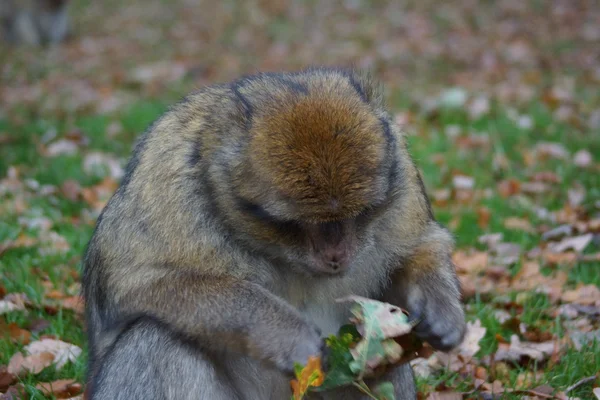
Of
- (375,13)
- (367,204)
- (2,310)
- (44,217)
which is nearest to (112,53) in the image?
(375,13)

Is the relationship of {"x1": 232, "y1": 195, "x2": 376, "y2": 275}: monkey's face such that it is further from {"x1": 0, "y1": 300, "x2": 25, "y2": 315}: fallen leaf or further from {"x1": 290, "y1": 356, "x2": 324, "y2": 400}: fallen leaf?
{"x1": 0, "y1": 300, "x2": 25, "y2": 315}: fallen leaf

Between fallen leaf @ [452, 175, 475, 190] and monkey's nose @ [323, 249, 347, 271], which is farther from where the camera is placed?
fallen leaf @ [452, 175, 475, 190]

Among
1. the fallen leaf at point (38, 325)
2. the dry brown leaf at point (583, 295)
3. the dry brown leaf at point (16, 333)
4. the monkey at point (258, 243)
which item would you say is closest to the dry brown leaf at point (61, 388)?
the monkey at point (258, 243)

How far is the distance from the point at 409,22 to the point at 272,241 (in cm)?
1334

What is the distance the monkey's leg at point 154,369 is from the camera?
3.13m

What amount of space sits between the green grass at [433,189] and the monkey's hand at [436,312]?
0.78 meters

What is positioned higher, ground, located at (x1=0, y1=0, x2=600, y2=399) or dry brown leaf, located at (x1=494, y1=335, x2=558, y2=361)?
dry brown leaf, located at (x1=494, y1=335, x2=558, y2=361)

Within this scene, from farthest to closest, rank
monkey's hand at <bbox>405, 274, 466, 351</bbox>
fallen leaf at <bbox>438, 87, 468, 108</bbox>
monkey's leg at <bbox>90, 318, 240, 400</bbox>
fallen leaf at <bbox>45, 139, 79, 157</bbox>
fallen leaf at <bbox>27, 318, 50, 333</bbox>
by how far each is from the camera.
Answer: fallen leaf at <bbox>438, 87, 468, 108</bbox>
fallen leaf at <bbox>45, 139, 79, 157</bbox>
fallen leaf at <bbox>27, 318, 50, 333</bbox>
monkey's hand at <bbox>405, 274, 466, 351</bbox>
monkey's leg at <bbox>90, 318, 240, 400</bbox>

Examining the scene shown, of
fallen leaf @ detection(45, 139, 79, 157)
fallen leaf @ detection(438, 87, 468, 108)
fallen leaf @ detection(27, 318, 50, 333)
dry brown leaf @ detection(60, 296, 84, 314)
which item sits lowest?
fallen leaf @ detection(45, 139, 79, 157)

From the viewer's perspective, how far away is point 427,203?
147 inches

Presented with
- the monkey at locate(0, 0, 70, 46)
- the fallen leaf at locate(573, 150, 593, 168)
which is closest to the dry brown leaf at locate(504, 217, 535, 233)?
the fallen leaf at locate(573, 150, 593, 168)

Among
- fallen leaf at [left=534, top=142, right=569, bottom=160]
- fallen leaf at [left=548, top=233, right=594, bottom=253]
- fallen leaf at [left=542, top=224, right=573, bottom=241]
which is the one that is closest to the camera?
fallen leaf at [left=548, top=233, right=594, bottom=253]

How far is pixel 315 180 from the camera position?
2.84m

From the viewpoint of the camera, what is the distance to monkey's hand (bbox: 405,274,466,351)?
3.25m
